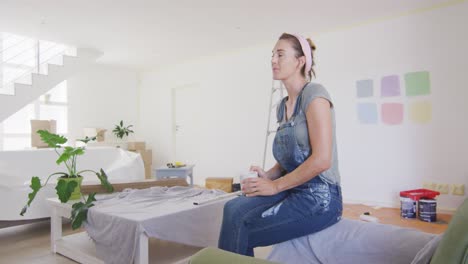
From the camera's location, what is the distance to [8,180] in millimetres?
2855

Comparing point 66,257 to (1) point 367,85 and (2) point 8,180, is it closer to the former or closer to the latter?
(2) point 8,180

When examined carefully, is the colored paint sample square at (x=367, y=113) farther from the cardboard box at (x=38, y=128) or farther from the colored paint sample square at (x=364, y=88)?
the cardboard box at (x=38, y=128)

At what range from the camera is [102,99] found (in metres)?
6.31

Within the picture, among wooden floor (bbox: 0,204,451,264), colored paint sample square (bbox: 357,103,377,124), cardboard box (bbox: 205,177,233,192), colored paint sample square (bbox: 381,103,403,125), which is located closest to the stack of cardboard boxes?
cardboard box (bbox: 205,177,233,192)

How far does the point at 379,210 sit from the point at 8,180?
12.3 feet

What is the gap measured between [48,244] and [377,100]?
376 cm

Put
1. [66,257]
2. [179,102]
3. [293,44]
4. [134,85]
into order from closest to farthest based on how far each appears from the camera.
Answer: [293,44] → [66,257] → [179,102] → [134,85]


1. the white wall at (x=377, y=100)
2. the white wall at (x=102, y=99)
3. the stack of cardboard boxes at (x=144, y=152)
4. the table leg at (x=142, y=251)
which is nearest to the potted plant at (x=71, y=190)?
the table leg at (x=142, y=251)

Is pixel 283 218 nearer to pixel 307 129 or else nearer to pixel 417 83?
pixel 307 129

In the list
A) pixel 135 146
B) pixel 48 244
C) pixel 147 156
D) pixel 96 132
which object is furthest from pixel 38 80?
pixel 48 244

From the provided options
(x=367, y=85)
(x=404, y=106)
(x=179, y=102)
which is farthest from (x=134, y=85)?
(x=404, y=106)

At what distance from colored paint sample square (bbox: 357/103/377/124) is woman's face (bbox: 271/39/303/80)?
3171mm

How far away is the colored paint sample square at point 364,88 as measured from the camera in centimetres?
402

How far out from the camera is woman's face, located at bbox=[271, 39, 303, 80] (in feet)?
3.92
